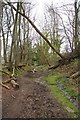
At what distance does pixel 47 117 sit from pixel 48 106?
1186mm

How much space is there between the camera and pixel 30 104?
948cm

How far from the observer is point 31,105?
9328 mm

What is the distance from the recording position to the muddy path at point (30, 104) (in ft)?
27.0

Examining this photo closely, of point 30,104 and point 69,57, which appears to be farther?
point 69,57

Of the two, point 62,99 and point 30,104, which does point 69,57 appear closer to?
point 62,99

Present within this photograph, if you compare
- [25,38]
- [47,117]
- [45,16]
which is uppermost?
[45,16]

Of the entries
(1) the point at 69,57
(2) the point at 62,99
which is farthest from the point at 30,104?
(1) the point at 69,57

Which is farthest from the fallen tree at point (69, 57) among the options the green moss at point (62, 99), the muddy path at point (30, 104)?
the muddy path at point (30, 104)

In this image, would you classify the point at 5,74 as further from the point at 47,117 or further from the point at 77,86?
the point at 47,117

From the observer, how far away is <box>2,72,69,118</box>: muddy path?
8.23 metres

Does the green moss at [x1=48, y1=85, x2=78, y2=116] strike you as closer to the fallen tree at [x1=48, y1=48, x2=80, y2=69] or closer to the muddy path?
the muddy path

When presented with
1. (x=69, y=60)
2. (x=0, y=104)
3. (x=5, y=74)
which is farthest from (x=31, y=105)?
(x=69, y=60)

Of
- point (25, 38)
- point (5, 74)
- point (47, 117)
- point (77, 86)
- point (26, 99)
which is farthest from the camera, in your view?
point (25, 38)

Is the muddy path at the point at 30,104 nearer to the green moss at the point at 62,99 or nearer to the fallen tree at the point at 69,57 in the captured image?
the green moss at the point at 62,99
